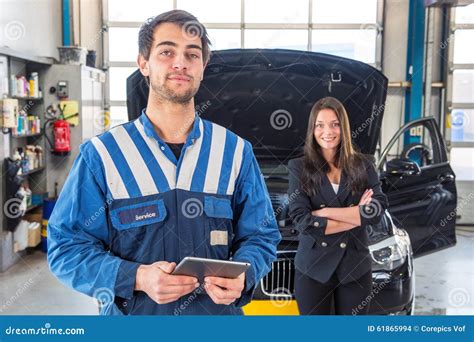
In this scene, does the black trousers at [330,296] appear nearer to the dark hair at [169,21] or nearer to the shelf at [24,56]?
the dark hair at [169,21]

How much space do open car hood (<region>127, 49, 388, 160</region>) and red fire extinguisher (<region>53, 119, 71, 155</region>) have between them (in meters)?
1.67

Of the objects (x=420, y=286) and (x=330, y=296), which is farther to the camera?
(x=420, y=286)

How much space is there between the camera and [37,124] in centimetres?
336

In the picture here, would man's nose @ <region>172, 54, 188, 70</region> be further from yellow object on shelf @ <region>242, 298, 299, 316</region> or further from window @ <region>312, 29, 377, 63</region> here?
yellow object on shelf @ <region>242, 298, 299, 316</region>

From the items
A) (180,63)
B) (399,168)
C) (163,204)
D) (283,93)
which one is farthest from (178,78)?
(399,168)

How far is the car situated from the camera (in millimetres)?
1598

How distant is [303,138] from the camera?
1.96 m

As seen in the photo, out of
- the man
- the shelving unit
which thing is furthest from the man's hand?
the shelving unit

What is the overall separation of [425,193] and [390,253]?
615mm

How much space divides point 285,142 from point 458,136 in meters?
1.00

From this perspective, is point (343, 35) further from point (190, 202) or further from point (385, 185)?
point (190, 202)

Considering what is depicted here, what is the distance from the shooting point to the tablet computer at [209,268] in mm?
810

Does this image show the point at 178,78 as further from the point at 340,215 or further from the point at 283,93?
the point at 283,93

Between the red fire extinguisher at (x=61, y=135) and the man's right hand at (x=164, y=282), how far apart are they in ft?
8.44
